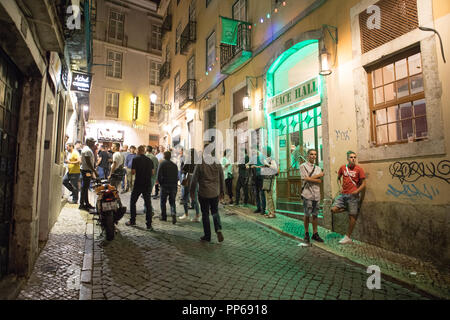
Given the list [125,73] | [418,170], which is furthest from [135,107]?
[418,170]

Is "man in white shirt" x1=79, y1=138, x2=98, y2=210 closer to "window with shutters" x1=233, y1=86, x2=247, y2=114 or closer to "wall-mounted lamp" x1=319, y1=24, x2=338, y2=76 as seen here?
"window with shutters" x1=233, y1=86, x2=247, y2=114

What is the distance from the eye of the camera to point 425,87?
15.0 ft

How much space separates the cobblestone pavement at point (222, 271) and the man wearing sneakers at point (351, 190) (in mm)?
927

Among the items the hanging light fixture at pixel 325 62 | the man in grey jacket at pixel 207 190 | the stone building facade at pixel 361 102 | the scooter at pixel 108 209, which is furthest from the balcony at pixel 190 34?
the scooter at pixel 108 209

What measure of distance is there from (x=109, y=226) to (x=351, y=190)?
4747 millimetres

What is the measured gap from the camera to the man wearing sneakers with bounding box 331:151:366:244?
5258mm

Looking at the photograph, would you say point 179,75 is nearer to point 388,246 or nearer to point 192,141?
point 192,141

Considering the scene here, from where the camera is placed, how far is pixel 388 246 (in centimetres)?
497

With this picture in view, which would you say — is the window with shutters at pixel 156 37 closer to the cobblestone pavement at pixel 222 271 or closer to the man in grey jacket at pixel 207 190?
the man in grey jacket at pixel 207 190

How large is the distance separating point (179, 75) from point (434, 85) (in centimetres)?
1642

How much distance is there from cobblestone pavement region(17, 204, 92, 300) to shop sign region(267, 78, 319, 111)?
21.0 feet

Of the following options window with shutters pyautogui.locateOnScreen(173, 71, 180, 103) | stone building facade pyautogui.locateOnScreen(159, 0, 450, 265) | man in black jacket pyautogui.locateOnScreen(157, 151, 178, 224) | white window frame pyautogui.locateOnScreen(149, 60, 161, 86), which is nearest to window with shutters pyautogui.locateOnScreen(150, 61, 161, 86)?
white window frame pyautogui.locateOnScreen(149, 60, 161, 86)

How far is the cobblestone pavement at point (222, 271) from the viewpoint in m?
3.17
